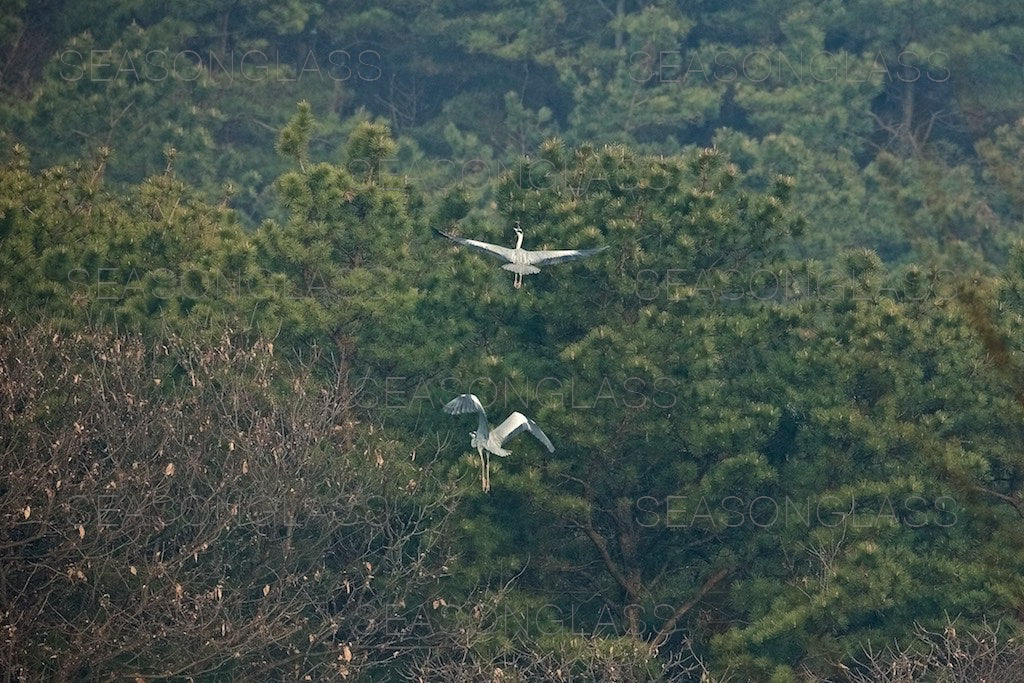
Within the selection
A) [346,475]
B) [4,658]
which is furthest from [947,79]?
[4,658]

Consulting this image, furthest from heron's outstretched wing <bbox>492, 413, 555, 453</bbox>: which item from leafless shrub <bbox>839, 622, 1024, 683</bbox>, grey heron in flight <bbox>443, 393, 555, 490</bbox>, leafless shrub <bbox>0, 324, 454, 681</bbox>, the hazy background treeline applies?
leafless shrub <bbox>839, 622, 1024, 683</bbox>

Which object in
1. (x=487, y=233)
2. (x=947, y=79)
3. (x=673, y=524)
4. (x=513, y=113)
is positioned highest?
(x=487, y=233)

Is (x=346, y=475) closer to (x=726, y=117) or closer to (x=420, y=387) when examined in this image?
(x=420, y=387)

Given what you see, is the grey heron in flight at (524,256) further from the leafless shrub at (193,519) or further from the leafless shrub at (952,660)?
the leafless shrub at (952,660)

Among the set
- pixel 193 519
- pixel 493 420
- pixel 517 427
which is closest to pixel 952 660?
pixel 517 427

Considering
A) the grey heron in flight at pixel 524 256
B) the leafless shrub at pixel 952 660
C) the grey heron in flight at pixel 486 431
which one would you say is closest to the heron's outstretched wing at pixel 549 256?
the grey heron in flight at pixel 524 256

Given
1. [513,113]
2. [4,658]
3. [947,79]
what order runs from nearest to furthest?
[4,658]
[947,79]
[513,113]

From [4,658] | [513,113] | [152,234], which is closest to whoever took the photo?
[4,658]

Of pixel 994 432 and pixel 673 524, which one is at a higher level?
pixel 994 432
